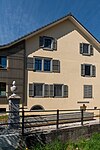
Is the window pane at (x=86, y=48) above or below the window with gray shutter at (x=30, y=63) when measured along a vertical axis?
above

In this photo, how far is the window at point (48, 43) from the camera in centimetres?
3042

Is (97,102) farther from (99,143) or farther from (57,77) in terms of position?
(99,143)

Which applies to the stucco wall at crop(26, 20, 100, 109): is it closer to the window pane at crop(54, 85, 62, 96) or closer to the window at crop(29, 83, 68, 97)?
the window at crop(29, 83, 68, 97)

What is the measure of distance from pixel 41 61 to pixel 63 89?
13.1ft

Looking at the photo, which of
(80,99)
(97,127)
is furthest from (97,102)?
(97,127)

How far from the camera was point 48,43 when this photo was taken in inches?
1215

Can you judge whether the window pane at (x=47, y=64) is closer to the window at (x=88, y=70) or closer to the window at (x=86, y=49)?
the window at (x=88, y=70)

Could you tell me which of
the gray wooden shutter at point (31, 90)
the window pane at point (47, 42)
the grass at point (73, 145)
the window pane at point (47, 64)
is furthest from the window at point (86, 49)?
the grass at point (73, 145)

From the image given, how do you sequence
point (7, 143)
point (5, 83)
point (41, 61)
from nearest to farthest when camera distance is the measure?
1. point (7, 143)
2. point (5, 83)
3. point (41, 61)

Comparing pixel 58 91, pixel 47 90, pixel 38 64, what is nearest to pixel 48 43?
pixel 38 64

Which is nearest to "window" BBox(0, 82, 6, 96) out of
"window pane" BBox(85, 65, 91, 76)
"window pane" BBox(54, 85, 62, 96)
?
"window pane" BBox(54, 85, 62, 96)

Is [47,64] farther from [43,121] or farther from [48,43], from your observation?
[43,121]

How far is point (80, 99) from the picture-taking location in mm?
32344

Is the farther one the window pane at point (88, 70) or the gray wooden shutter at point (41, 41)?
the window pane at point (88, 70)
